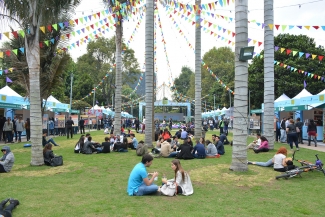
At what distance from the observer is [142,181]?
6.55 m

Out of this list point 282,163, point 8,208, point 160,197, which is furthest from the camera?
point 282,163

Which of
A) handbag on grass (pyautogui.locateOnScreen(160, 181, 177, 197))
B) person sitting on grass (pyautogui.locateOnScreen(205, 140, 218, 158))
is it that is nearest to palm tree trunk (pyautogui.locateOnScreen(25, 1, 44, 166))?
handbag on grass (pyautogui.locateOnScreen(160, 181, 177, 197))

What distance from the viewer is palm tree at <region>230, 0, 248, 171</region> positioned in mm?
8891

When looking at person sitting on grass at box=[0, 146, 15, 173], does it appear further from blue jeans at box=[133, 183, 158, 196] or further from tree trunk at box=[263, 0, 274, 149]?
tree trunk at box=[263, 0, 274, 149]

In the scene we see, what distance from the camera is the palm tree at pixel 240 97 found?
29.2ft

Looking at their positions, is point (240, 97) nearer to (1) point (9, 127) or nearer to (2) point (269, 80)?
(2) point (269, 80)

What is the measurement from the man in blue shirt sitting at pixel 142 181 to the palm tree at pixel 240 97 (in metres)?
3.51

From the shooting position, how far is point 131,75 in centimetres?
4897

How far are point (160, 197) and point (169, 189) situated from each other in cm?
27

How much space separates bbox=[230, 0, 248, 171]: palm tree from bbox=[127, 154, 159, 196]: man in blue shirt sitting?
11.5 ft

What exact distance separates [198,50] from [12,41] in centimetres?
1118

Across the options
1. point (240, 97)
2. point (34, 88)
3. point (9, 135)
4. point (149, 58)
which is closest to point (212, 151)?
point (240, 97)

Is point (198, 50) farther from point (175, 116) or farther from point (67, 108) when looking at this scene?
point (175, 116)

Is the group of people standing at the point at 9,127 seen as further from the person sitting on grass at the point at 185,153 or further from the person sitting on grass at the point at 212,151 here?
the person sitting on grass at the point at 212,151
